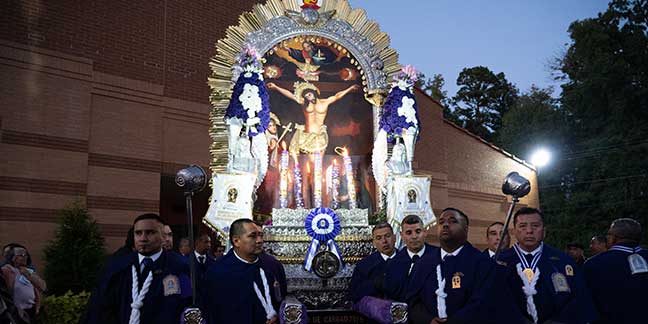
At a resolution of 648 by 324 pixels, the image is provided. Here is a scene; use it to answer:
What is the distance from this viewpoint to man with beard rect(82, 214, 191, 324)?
486 centimetres

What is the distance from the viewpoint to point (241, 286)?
5715 mm

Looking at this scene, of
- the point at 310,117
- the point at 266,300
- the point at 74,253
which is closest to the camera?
the point at 266,300

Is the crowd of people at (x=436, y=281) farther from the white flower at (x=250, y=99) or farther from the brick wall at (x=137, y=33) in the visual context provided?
the brick wall at (x=137, y=33)

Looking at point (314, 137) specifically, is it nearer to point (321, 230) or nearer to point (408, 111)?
point (408, 111)

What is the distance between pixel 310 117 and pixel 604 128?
16962 mm

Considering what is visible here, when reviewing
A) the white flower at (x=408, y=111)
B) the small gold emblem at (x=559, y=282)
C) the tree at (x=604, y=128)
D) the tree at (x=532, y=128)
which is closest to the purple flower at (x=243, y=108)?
the white flower at (x=408, y=111)

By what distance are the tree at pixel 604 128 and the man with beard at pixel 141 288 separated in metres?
21.8

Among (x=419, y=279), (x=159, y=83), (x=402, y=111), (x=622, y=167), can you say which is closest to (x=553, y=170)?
(x=622, y=167)

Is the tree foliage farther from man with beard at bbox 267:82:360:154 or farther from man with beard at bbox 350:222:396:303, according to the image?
man with beard at bbox 350:222:396:303

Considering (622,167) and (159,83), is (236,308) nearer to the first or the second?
(159,83)

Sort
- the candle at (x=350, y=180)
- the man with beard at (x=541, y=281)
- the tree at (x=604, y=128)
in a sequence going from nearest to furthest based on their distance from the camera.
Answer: the man with beard at (x=541, y=281), the candle at (x=350, y=180), the tree at (x=604, y=128)

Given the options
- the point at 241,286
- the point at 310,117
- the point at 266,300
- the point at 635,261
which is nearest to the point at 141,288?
the point at 241,286

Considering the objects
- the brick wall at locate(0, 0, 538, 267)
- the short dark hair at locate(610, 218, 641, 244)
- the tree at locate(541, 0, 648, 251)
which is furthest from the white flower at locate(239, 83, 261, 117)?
the tree at locate(541, 0, 648, 251)

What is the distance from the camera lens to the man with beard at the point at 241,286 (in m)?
5.68
